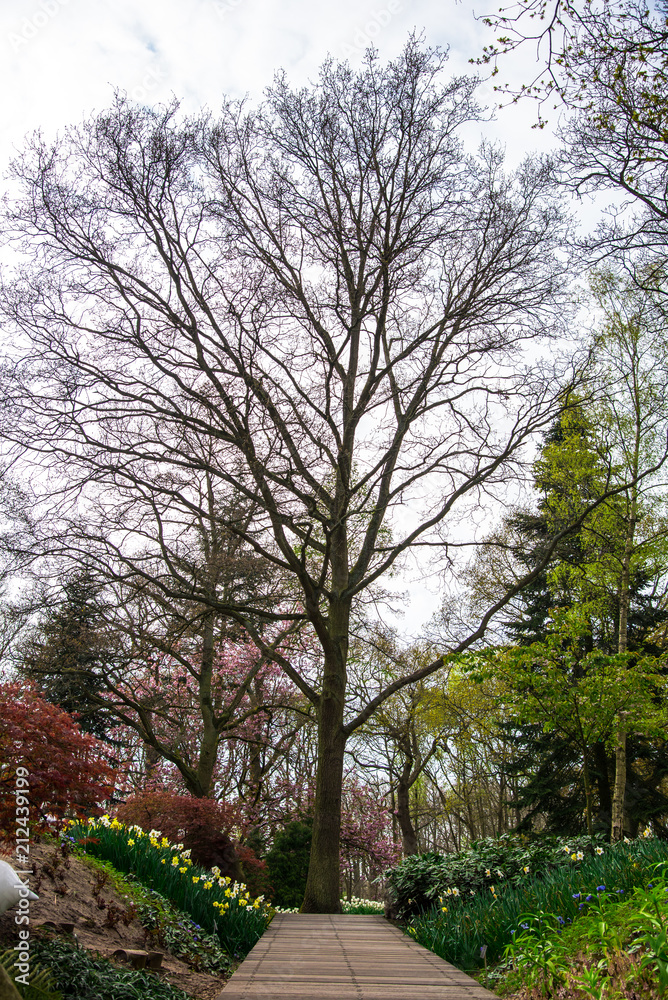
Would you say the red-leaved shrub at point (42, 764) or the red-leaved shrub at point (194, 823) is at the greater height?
the red-leaved shrub at point (42, 764)

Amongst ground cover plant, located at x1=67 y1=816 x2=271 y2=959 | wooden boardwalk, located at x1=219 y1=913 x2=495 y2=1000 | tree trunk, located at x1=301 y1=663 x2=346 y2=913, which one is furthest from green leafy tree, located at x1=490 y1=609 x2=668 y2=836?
ground cover plant, located at x1=67 y1=816 x2=271 y2=959

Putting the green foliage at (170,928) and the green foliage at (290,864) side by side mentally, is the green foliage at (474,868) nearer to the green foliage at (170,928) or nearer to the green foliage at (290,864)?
the green foliage at (170,928)

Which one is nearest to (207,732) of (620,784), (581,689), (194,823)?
(194,823)

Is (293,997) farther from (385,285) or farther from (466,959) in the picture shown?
(385,285)

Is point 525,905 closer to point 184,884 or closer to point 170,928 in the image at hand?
point 170,928

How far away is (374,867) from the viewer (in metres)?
16.3

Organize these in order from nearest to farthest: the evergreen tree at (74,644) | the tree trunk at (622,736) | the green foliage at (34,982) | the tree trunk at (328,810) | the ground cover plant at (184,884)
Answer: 1. the green foliage at (34,982)
2. the ground cover plant at (184,884)
3. the tree trunk at (328,810)
4. the evergreen tree at (74,644)
5. the tree trunk at (622,736)

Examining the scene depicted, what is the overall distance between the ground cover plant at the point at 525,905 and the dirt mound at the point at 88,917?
5.61ft

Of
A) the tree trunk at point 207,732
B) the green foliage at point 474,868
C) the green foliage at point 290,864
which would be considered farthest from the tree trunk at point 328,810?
the green foliage at point 290,864

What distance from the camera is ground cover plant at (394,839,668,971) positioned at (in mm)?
4629

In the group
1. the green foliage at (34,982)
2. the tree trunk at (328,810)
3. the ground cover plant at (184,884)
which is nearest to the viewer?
the green foliage at (34,982)

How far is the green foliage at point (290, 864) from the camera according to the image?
11.2 m

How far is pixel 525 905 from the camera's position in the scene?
496 cm

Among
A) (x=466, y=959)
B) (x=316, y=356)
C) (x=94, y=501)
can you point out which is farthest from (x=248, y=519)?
(x=466, y=959)
